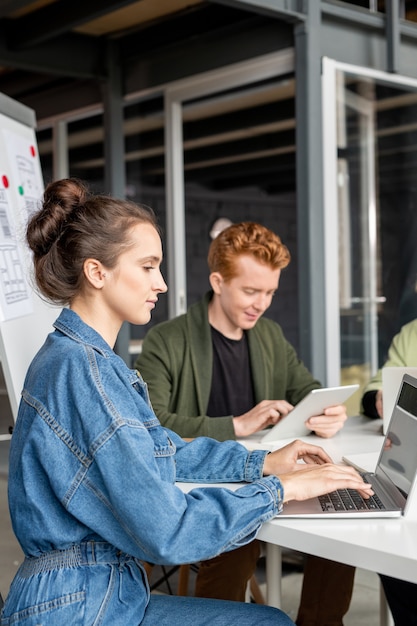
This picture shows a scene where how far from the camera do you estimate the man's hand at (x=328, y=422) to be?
2199 millimetres

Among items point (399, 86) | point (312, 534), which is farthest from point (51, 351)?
point (399, 86)

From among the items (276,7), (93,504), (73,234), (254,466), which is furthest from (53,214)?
(276,7)

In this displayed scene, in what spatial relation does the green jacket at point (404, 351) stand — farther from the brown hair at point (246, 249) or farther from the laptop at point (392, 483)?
the laptop at point (392, 483)

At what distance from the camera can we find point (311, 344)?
12.0 ft

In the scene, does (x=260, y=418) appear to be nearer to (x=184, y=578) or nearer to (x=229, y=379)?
(x=229, y=379)

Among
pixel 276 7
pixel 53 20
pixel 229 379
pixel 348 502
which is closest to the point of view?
pixel 348 502

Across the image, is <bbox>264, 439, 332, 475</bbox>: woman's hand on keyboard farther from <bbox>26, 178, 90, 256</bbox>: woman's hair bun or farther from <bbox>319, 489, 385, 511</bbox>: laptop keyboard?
<bbox>26, 178, 90, 256</bbox>: woman's hair bun

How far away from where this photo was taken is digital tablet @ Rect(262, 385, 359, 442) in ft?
6.85

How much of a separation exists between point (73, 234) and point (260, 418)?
91 cm

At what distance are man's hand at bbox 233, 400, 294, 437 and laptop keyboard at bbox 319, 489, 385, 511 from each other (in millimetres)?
618

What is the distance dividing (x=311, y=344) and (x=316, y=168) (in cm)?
78

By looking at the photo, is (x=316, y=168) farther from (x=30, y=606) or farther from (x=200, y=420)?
(x=30, y=606)

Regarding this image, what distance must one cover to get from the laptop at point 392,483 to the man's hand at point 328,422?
484 millimetres

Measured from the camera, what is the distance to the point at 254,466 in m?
1.73
